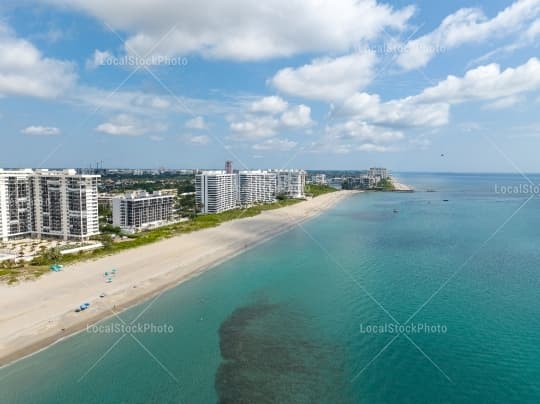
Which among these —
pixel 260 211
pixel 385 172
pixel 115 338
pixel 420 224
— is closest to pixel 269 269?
pixel 115 338

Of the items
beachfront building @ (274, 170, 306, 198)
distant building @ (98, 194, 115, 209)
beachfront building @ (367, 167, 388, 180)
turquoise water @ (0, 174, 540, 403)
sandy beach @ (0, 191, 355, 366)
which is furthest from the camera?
beachfront building @ (367, 167, 388, 180)

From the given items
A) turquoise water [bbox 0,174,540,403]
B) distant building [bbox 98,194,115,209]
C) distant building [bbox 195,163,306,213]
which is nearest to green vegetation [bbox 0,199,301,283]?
distant building [bbox 195,163,306,213]

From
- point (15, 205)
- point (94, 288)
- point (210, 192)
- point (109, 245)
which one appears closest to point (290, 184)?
point (210, 192)

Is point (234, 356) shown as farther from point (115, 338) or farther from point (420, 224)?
point (420, 224)

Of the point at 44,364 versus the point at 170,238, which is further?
the point at 170,238

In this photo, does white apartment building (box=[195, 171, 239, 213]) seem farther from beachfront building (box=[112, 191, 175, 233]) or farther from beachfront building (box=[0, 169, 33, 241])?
beachfront building (box=[0, 169, 33, 241])

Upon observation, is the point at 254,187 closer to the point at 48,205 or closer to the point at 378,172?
the point at 48,205
